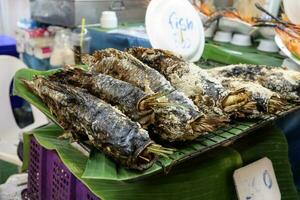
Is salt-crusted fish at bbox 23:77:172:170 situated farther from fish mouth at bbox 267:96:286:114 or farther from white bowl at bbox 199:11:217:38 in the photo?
white bowl at bbox 199:11:217:38

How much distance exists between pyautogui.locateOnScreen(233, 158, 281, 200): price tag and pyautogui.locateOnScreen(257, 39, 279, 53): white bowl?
0.69 meters

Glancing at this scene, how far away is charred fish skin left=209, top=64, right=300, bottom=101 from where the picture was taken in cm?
78

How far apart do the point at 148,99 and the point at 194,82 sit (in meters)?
0.18

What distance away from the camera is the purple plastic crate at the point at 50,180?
2.18ft

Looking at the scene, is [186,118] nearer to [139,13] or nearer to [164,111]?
[164,111]

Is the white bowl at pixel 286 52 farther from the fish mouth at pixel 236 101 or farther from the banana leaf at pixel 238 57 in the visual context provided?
the fish mouth at pixel 236 101

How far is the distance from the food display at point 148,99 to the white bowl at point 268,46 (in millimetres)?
536

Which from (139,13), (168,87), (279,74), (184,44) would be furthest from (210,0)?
(168,87)

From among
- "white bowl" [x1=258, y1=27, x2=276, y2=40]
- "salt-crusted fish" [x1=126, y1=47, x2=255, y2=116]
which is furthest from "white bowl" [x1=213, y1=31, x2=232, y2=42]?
"salt-crusted fish" [x1=126, y1=47, x2=255, y2=116]

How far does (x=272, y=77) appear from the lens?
2.68ft

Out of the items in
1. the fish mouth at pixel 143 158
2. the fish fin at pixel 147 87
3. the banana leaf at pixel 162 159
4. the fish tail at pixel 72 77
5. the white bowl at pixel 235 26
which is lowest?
the banana leaf at pixel 162 159

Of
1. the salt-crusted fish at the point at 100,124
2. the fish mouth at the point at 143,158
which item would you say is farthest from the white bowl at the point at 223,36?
the fish mouth at the point at 143,158

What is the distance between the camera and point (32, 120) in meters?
1.75

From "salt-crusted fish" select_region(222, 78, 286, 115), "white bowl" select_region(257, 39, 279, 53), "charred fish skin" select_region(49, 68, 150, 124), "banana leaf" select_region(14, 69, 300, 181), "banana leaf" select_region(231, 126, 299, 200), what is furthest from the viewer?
"white bowl" select_region(257, 39, 279, 53)
